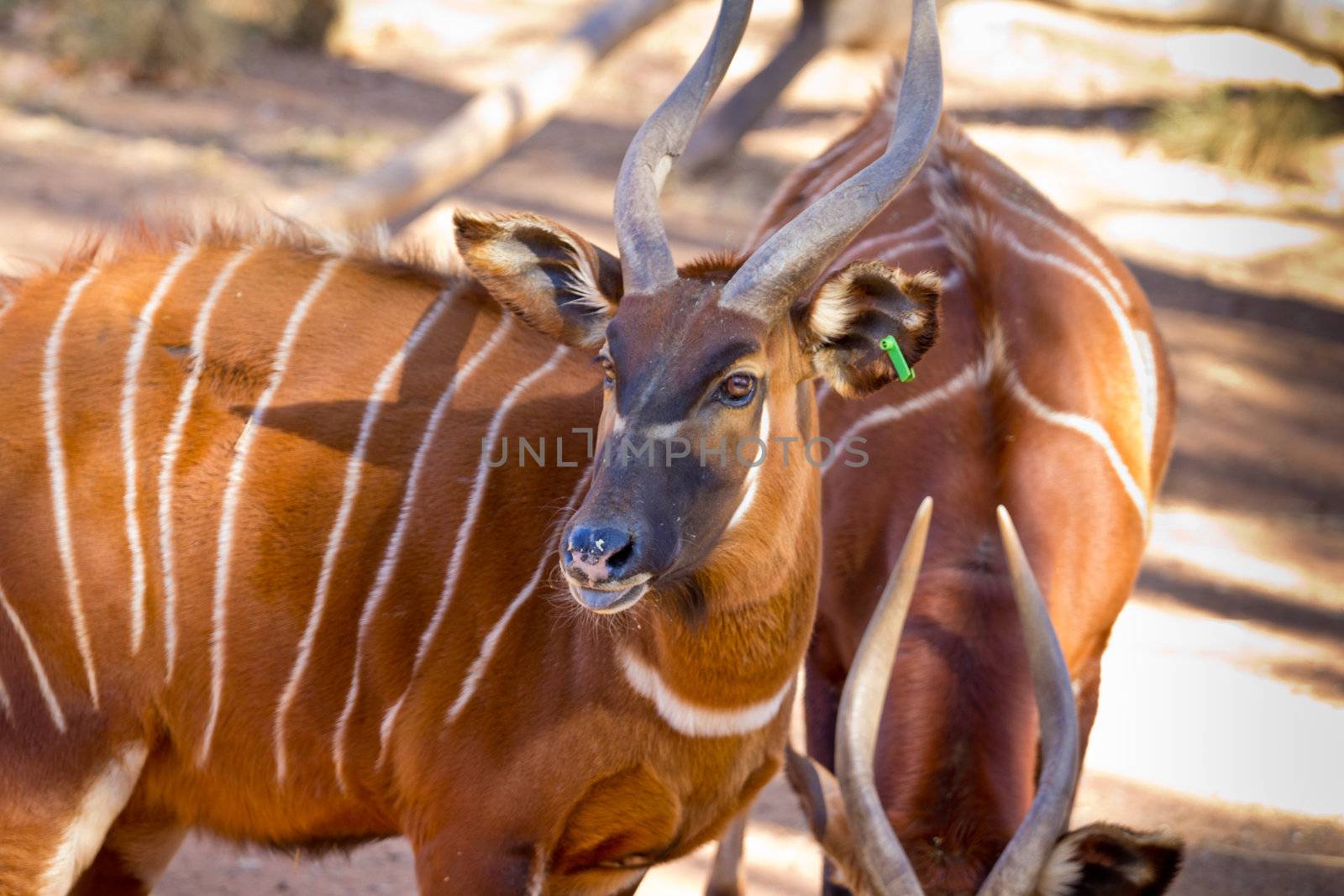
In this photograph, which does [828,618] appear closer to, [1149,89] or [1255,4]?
[1255,4]

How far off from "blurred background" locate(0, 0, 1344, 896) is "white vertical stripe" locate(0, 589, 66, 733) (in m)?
0.97

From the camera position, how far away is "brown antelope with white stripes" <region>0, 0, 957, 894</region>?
107 inches

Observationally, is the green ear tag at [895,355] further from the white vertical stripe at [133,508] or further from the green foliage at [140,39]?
the green foliage at [140,39]

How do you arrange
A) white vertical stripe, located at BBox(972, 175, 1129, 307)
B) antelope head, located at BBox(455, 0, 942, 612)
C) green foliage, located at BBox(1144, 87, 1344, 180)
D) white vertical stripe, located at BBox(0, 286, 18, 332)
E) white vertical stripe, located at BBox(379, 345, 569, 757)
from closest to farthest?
antelope head, located at BBox(455, 0, 942, 612), white vertical stripe, located at BBox(379, 345, 569, 757), white vertical stripe, located at BBox(0, 286, 18, 332), white vertical stripe, located at BBox(972, 175, 1129, 307), green foliage, located at BBox(1144, 87, 1344, 180)

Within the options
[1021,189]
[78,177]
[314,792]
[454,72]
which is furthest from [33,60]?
[314,792]

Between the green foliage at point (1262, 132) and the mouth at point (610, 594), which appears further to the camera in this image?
the green foliage at point (1262, 132)

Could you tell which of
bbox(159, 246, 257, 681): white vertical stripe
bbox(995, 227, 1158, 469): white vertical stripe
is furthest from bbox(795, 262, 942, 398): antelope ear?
bbox(995, 227, 1158, 469): white vertical stripe

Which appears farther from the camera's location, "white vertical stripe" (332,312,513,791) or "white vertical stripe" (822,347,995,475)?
"white vertical stripe" (822,347,995,475)

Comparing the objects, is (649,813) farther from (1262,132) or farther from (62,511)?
(1262,132)

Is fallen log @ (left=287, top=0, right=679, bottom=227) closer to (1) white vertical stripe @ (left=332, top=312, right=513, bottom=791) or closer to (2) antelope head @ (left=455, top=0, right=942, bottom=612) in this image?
(1) white vertical stripe @ (left=332, top=312, right=513, bottom=791)

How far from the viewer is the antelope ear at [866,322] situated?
2.69m

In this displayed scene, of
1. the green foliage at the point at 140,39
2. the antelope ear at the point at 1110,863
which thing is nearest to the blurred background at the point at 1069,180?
the green foliage at the point at 140,39

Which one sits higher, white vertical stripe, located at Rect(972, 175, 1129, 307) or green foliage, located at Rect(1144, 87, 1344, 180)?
white vertical stripe, located at Rect(972, 175, 1129, 307)

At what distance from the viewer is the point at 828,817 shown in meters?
2.81
